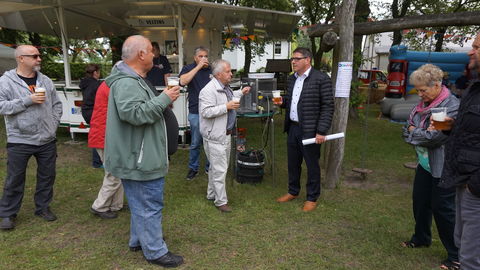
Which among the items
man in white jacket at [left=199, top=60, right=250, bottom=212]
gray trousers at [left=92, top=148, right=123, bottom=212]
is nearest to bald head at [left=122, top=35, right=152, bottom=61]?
man in white jacket at [left=199, top=60, right=250, bottom=212]

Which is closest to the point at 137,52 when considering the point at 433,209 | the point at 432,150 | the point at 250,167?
the point at 432,150

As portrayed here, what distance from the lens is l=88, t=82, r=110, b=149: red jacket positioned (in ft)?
12.4

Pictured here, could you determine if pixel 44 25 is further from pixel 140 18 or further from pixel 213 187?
pixel 213 187

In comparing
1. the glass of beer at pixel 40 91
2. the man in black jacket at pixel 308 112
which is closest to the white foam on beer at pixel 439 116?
the man in black jacket at pixel 308 112

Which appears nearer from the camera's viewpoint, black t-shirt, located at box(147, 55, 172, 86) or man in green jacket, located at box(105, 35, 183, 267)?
man in green jacket, located at box(105, 35, 183, 267)

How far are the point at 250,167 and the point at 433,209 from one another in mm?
2583

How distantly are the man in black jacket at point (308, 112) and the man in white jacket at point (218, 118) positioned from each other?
0.68 metres

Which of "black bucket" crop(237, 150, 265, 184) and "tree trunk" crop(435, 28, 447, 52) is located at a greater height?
"tree trunk" crop(435, 28, 447, 52)

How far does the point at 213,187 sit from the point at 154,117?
2011 millimetres

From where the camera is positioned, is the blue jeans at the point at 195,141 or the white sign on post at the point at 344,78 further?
the blue jeans at the point at 195,141

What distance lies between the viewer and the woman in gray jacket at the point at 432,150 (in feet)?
8.78

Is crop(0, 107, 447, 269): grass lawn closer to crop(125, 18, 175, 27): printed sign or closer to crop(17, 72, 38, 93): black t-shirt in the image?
crop(17, 72, 38, 93): black t-shirt

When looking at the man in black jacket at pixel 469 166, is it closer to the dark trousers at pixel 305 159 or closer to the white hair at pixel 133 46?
Result: the dark trousers at pixel 305 159

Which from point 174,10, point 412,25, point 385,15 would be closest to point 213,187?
point 412,25
